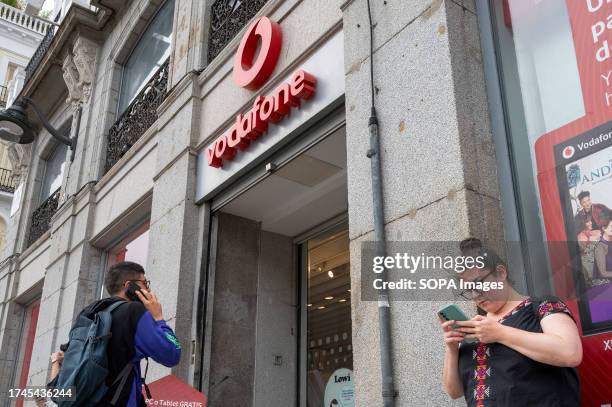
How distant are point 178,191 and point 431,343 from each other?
16.2ft

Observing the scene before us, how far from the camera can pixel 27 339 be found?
46.9 ft

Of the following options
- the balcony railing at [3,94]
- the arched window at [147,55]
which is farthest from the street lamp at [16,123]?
the balcony railing at [3,94]

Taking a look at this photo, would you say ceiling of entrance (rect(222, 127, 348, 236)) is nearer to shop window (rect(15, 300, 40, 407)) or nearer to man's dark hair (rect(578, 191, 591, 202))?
man's dark hair (rect(578, 191, 591, 202))

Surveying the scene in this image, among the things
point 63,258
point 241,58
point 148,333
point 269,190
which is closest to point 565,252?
point 148,333

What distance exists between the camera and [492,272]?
9.52ft

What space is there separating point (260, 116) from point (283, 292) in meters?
2.45

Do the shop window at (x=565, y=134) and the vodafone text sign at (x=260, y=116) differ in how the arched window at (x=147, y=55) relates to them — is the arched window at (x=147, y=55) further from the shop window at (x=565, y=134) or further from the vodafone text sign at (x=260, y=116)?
the shop window at (x=565, y=134)

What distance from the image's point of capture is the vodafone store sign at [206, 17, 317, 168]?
629 cm

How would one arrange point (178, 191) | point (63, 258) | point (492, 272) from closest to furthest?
point (492, 272) → point (178, 191) → point (63, 258)

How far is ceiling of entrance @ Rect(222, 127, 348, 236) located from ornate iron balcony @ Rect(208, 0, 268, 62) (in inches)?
85.8

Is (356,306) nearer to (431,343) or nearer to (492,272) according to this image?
(431,343)

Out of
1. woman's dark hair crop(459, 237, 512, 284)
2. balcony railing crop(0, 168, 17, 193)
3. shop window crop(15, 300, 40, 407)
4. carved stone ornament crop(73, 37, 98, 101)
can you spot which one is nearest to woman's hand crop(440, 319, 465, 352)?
woman's dark hair crop(459, 237, 512, 284)

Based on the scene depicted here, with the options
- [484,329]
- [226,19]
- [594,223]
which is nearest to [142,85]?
[226,19]

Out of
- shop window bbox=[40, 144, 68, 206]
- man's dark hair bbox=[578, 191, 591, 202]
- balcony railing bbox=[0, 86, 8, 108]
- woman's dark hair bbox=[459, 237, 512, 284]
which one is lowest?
woman's dark hair bbox=[459, 237, 512, 284]
